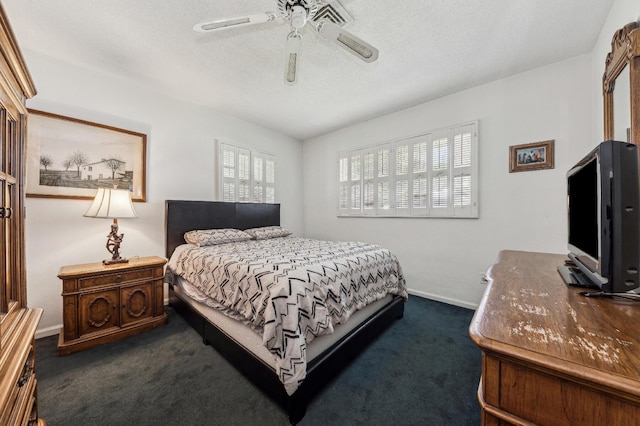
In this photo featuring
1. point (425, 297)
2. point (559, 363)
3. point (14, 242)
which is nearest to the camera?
point (559, 363)

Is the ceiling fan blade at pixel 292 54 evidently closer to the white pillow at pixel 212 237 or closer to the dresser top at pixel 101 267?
the white pillow at pixel 212 237

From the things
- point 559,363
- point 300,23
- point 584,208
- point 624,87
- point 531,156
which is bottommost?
point 559,363

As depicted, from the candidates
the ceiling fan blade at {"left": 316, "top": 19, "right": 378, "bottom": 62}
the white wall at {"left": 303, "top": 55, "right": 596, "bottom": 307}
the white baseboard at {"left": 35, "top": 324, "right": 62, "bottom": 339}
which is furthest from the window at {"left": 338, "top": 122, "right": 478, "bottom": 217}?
the white baseboard at {"left": 35, "top": 324, "right": 62, "bottom": 339}

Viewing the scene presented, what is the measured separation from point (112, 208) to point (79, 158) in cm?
71

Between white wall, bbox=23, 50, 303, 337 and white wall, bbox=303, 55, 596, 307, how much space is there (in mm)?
2471

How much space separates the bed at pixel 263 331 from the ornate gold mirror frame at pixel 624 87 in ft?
6.14

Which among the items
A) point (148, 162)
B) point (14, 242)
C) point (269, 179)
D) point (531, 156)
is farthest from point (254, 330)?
point (531, 156)

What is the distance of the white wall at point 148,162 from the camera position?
2213 mm

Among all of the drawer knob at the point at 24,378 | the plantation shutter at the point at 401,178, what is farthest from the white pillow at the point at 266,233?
the drawer knob at the point at 24,378

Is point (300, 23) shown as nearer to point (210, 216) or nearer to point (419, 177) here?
point (419, 177)

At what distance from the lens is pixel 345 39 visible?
1562 mm

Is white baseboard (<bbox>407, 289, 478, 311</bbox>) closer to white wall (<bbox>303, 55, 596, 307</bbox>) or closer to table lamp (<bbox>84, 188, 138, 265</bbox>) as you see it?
white wall (<bbox>303, 55, 596, 307</bbox>)

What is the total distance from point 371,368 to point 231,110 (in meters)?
3.48

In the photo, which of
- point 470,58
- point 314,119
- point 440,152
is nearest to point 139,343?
point 314,119
